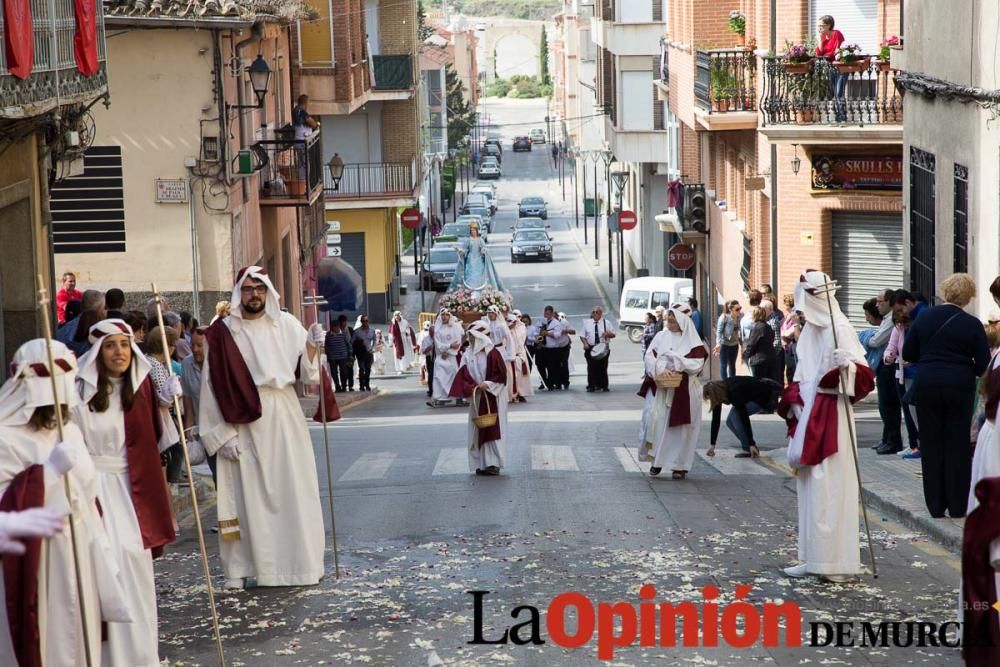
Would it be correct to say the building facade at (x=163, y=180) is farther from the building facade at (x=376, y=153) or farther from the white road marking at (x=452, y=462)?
the building facade at (x=376, y=153)

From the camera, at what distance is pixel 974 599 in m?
7.37

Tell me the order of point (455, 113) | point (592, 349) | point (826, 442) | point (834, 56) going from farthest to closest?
point (455, 113) → point (592, 349) → point (834, 56) → point (826, 442)

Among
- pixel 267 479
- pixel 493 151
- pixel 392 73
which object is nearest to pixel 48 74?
pixel 267 479

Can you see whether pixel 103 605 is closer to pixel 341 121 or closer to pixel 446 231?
pixel 341 121

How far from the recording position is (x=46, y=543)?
7570 millimetres

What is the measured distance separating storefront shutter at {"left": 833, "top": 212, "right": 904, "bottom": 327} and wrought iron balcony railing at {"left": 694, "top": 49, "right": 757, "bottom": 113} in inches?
197

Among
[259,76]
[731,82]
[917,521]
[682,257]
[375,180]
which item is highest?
[259,76]

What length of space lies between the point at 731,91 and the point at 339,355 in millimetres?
9255

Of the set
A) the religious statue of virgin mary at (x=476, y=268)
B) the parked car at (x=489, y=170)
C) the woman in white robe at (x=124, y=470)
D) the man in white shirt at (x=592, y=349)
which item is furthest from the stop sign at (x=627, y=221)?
the parked car at (x=489, y=170)

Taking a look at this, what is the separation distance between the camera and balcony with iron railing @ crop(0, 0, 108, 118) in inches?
519

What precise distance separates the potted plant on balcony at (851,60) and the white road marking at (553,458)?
894 cm

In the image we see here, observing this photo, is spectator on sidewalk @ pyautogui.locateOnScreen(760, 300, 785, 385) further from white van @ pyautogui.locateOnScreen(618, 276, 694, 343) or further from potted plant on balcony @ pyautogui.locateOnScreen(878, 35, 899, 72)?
white van @ pyautogui.locateOnScreen(618, 276, 694, 343)

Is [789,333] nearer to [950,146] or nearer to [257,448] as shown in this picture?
[950,146]

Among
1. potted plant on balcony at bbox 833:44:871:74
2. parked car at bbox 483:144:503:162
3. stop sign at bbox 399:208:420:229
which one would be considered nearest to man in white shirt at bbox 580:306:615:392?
potted plant on balcony at bbox 833:44:871:74
